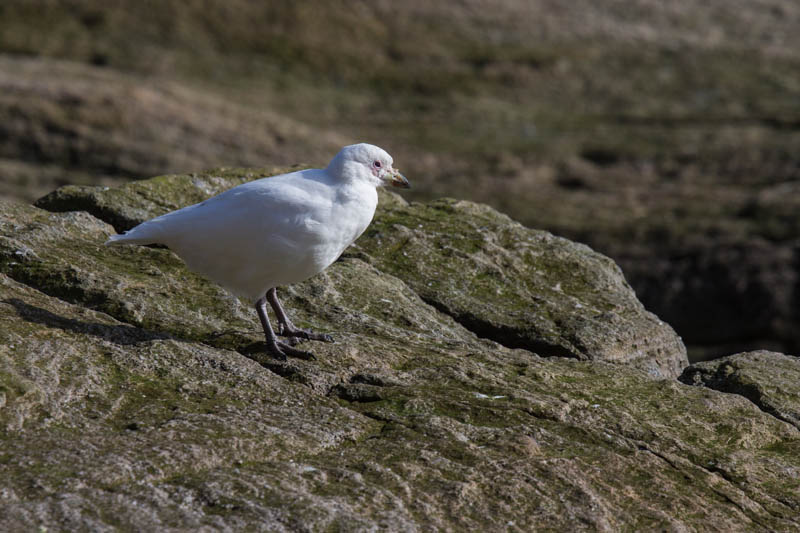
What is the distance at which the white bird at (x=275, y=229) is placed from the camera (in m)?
6.89

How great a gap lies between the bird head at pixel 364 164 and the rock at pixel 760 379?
3.14 m

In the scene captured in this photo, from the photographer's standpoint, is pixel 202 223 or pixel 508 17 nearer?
pixel 202 223

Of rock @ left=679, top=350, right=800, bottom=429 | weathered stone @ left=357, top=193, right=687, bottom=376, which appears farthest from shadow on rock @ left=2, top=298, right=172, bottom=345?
rock @ left=679, top=350, right=800, bottom=429

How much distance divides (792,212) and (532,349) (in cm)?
1894

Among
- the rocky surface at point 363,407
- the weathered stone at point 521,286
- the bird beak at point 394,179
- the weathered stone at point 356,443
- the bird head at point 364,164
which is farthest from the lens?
the weathered stone at point 521,286

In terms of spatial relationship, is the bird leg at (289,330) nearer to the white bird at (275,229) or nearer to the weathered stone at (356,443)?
the white bird at (275,229)

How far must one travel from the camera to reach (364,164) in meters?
7.40

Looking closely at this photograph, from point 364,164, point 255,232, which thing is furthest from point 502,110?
point 255,232

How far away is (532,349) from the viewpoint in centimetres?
835

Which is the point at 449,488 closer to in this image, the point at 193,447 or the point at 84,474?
the point at 193,447

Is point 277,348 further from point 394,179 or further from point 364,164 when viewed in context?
point 394,179

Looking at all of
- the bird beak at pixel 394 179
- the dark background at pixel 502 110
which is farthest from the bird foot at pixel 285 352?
the dark background at pixel 502 110

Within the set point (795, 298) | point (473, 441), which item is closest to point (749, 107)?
point (795, 298)

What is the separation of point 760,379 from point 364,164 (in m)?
3.61
